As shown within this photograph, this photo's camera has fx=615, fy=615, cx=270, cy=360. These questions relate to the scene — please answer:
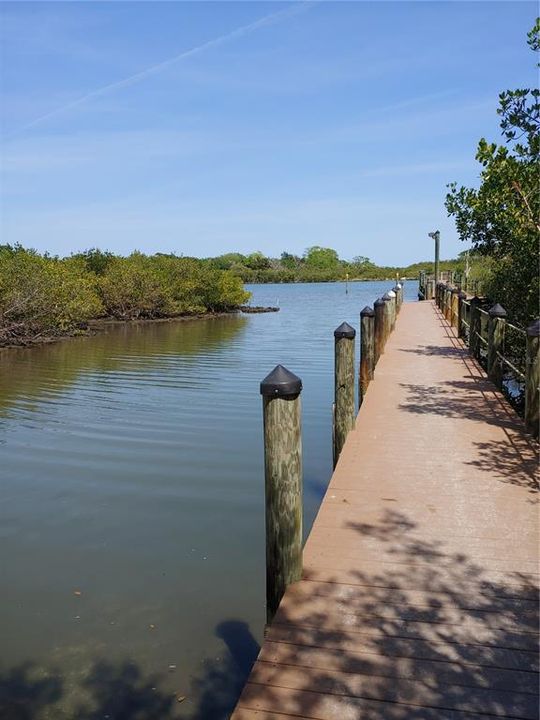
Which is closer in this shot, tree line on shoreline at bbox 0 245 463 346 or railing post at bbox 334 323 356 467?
railing post at bbox 334 323 356 467

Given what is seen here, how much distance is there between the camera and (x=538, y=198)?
338 inches

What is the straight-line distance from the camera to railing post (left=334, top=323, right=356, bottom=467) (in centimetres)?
731

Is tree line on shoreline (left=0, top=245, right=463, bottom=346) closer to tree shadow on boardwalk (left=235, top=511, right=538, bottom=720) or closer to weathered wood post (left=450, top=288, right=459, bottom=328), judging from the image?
weathered wood post (left=450, top=288, right=459, bottom=328)

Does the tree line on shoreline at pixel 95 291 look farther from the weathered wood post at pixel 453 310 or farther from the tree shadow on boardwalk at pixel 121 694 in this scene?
the tree shadow on boardwalk at pixel 121 694

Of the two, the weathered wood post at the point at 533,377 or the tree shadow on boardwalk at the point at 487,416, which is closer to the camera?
the tree shadow on boardwalk at the point at 487,416

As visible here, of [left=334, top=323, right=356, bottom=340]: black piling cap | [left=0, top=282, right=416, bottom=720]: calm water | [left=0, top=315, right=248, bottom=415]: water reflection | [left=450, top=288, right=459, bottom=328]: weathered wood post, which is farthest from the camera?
[left=450, top=288, right=459, bottom=328]: weathered wood post

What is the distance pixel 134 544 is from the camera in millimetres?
6836

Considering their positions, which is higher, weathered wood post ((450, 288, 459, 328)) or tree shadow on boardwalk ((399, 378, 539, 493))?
weathered wood post ((450, 288, 459, 328))

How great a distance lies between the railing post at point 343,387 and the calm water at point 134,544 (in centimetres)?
117

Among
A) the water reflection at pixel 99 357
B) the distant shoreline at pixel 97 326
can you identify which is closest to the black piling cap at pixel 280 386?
the water reflection at pixel 99 357

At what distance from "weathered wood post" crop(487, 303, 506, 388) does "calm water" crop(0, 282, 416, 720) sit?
10.2 feet

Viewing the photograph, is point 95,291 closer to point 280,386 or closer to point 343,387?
point 343,387

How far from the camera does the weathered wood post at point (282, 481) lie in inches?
156

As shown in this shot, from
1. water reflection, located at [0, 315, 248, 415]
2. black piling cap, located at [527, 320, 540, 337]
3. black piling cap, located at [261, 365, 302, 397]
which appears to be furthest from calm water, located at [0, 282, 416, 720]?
black piling cap, located at [527, 320, 540, 337]
